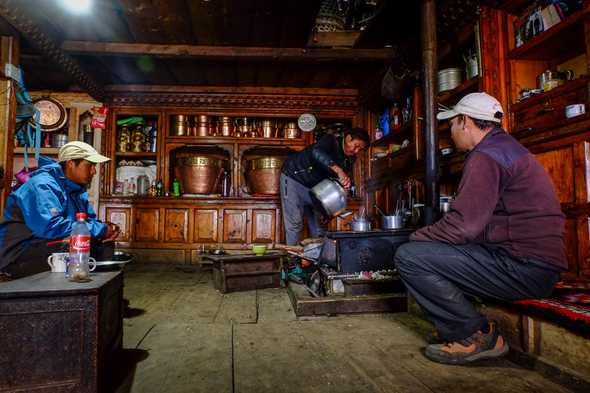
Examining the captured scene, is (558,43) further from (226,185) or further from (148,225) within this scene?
(148,225)

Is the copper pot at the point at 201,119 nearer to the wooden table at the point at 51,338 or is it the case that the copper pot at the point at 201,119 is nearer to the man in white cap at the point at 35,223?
the man in white cap at the point at 35,223

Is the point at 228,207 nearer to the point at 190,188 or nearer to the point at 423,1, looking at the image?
the point at 190,188

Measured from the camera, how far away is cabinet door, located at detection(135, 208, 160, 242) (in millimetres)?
5270

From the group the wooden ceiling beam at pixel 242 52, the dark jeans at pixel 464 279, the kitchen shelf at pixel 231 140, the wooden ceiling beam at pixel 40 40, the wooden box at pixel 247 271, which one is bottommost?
the wooden box at pixel 247 271

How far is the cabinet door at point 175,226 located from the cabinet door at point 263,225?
106 cm

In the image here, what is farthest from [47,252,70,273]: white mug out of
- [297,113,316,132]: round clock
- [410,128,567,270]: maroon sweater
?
[297,113,316,132]: round clock

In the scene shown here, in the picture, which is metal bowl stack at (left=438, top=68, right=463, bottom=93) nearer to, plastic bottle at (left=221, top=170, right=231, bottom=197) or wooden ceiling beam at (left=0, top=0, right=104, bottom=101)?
plastic bottle at (left=221, top=170, right=231, bottom=197)

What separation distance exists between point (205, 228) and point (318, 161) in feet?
7.61

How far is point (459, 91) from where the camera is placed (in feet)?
10.7

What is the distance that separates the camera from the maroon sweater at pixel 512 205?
1.59 meters

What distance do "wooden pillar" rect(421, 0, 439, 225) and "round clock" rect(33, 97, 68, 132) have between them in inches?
211

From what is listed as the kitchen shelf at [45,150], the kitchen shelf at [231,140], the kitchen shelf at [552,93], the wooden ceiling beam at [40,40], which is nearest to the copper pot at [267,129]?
the kitchen shelf at [231,140]

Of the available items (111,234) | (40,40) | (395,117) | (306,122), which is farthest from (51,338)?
(306,122)

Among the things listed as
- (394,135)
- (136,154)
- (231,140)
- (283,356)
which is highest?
(231,140)
